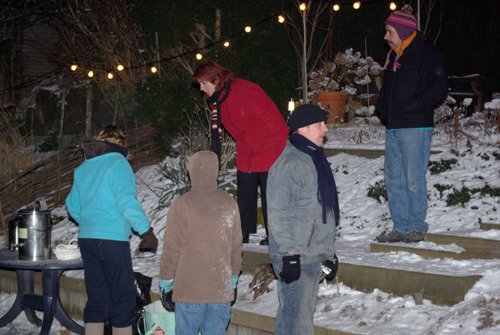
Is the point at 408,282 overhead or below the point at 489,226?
below

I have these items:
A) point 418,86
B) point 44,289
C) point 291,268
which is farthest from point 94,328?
point 418,86

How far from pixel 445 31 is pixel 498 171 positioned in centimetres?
705

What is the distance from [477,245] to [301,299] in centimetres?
238

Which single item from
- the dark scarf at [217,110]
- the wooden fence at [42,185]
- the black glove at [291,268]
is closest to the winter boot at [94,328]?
the black glove at [291,268]

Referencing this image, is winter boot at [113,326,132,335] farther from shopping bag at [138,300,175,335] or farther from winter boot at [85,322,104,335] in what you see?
shopping bag at [138,300,175,335]

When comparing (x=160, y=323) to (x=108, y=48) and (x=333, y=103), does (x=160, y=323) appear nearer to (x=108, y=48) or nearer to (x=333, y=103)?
(x=333, y=103)

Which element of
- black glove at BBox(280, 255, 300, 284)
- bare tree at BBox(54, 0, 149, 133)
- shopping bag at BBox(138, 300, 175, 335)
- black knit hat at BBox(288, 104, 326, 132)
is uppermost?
bare tree at BBox(54, 0, 149, 133)

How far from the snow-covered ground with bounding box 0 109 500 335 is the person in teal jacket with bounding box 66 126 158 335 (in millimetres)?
1074

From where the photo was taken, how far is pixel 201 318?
15.6 feet

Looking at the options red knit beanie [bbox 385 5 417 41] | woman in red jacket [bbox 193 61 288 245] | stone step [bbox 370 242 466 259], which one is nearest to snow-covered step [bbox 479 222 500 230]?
stone step [bbox 370 242 466 259]

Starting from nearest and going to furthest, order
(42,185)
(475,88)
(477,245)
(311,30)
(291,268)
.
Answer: (291,268) < (477,245) < (42,185) < (475,88) < (311,30)

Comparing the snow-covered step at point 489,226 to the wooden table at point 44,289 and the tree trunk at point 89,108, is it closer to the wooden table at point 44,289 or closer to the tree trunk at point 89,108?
the wooden table at point 44,289

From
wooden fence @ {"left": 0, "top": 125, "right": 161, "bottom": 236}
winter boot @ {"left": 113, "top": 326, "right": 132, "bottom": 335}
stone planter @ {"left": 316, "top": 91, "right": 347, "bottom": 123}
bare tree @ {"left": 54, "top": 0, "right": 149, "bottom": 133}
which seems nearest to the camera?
winter boot @ {"left": 113, "top": 326, "right": 132, "bottom": 335}

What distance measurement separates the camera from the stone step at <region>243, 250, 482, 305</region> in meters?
5.52
